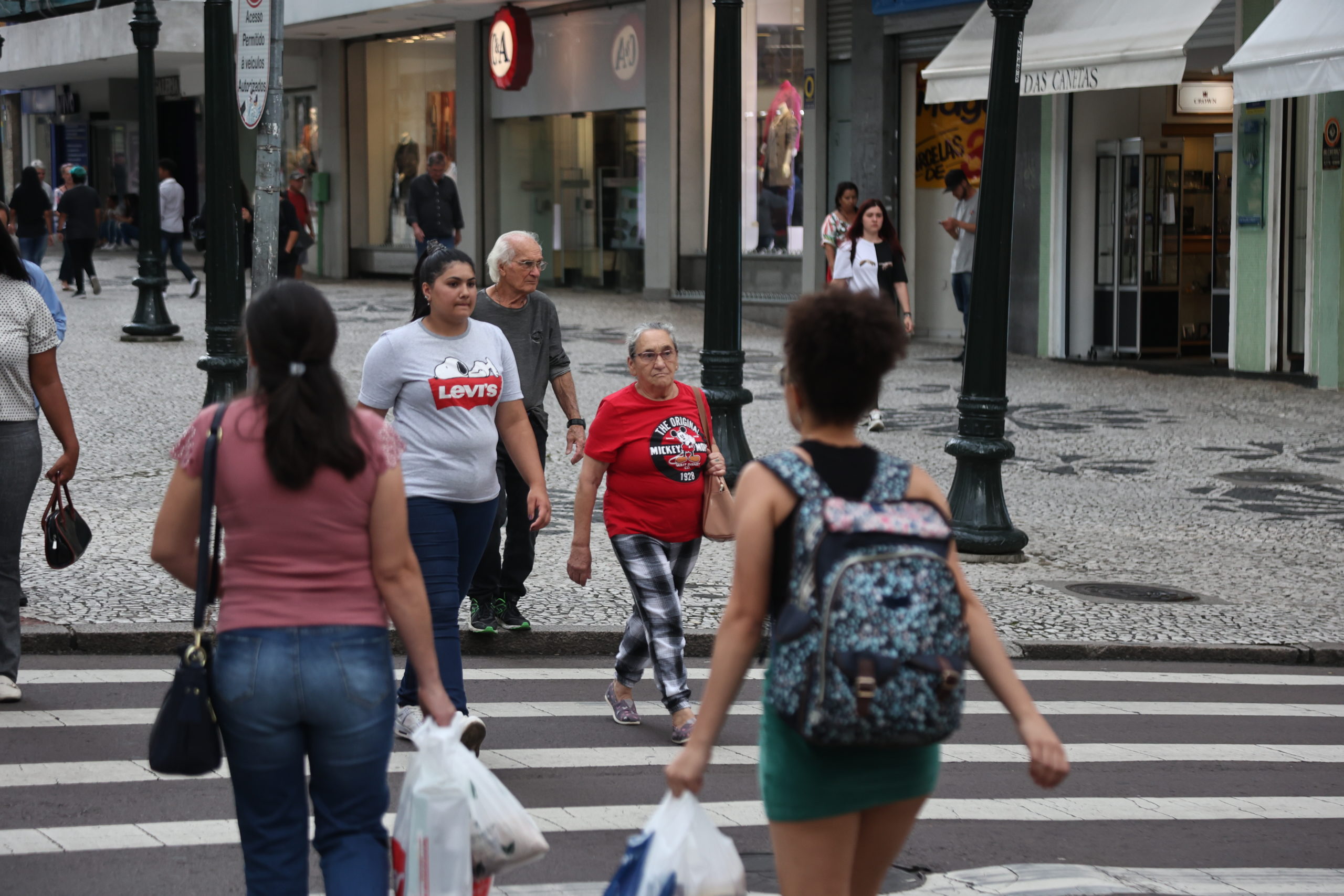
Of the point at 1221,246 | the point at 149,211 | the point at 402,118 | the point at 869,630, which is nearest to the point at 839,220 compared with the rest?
the point at 1221,246

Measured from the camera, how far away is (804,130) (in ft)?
75.6

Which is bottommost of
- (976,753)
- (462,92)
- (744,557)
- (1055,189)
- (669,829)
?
(976,753)

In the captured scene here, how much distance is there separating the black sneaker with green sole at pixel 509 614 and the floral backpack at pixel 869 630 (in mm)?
4857

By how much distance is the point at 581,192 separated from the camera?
28125 millimetres

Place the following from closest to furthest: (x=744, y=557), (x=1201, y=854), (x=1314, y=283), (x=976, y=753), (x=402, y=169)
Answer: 1. (x=744, y=557)
2. (x=1201, y=854)
3. (x=976, y=753)
4. (x=1314, y=283)
5. (x=402, y=169)

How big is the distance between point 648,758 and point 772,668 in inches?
121

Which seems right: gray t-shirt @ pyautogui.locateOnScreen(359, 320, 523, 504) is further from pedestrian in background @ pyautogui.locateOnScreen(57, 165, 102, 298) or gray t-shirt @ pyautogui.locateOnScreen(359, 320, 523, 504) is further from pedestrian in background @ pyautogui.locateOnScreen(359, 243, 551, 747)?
pedestrian in background @ pyautogui.locateOnScreen(57, 165, 102, 298)

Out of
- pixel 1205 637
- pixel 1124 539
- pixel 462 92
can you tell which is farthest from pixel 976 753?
pixel 462 92

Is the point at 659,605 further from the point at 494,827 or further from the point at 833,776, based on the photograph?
the point at 833,776

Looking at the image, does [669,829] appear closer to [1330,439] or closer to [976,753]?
[976,753]

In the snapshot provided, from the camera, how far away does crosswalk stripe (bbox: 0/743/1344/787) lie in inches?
225

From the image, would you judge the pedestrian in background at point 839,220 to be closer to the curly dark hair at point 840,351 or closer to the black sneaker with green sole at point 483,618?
the black sneaker with green sole at point 483,618

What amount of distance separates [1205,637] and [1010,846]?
3661mm

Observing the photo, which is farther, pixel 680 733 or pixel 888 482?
pixel 680 733
